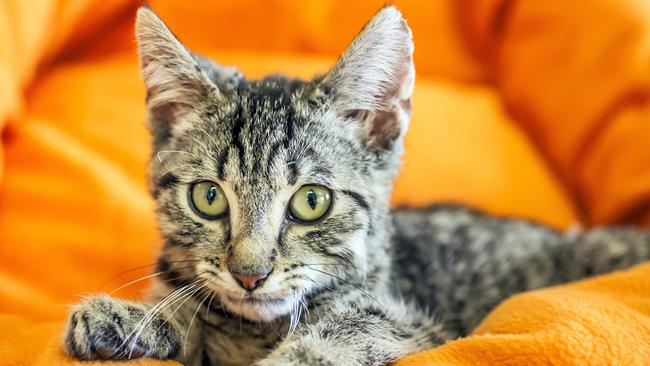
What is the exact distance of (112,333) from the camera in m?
1.13

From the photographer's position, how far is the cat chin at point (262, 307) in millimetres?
1202

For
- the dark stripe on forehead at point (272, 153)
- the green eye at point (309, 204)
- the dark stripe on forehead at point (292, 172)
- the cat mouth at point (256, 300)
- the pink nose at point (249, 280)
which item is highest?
the dark stripe on forehead at point (272, 153)

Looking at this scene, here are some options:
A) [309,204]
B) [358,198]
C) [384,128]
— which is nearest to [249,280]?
[309,204]

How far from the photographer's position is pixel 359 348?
113 centimetres

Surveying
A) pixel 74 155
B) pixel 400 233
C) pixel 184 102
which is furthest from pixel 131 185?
pixel 400 233

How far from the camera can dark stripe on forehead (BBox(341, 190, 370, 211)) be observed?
1.31m

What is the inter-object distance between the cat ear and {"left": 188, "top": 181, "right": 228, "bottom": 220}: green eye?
30 cm

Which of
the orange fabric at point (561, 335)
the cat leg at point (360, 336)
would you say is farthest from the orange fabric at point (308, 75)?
the cat leg at point (360, 336)

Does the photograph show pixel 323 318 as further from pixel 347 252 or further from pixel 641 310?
pixel 641 310

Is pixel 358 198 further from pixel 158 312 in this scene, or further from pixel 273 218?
pixel 158 312

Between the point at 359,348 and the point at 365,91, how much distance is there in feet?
1.72

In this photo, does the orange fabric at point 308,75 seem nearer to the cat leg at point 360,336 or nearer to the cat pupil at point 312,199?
the cat leg at point 360,336

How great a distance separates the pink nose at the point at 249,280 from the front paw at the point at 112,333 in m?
0.19

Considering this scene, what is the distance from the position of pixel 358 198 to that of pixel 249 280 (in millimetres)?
300
